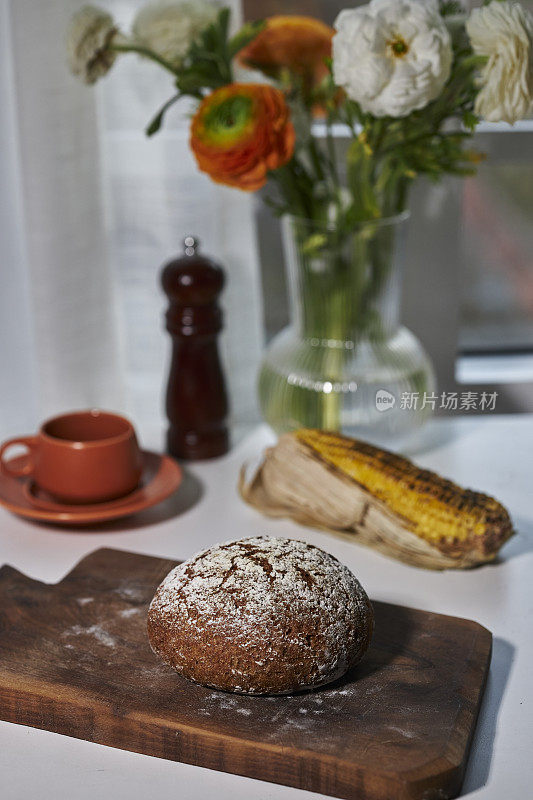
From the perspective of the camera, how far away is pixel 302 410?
116 cm

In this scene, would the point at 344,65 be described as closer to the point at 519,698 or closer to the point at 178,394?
the point at 178,394

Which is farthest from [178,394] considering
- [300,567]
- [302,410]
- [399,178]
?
[300,567]

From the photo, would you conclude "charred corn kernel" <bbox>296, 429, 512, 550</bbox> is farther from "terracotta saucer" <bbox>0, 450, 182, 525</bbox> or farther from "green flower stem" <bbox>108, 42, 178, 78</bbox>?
"green flower stem" <bbox>108, 42, 178, 78</bbox>

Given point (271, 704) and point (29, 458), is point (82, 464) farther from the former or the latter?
point (271, 704)

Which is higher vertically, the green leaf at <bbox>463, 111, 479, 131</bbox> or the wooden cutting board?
the green leaf at <bbox>463, 111, 479, 131</bbox>

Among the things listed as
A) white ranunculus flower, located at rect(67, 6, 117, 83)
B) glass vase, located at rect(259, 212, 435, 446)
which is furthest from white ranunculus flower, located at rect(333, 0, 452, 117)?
white ranunculus flower, located at rect(67, 6, 117, 83)

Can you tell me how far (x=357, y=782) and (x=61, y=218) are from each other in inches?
32.9

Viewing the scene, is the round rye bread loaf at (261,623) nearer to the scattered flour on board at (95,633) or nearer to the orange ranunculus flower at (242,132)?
the scattered flour on board at (95,633)

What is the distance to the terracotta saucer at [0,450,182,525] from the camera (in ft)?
3.33

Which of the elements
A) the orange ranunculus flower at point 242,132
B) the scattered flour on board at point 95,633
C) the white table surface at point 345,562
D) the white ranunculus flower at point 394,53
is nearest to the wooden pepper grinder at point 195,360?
the white table surface at point 345,562

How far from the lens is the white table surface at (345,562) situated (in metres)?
0.65

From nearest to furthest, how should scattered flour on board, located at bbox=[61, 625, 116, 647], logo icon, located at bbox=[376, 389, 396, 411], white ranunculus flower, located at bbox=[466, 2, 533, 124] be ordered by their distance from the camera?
scattered flour on board, located at bbox=[61, 625, 116, 647] → white ranunculus flower, located at bbox=[466, 2, 533, 124] → logo icon, located at bbox=[376, 389, 396, 411]

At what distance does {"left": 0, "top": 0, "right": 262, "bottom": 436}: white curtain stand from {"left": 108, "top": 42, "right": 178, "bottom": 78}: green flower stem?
6.1 inches

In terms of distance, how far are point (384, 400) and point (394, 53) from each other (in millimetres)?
399
